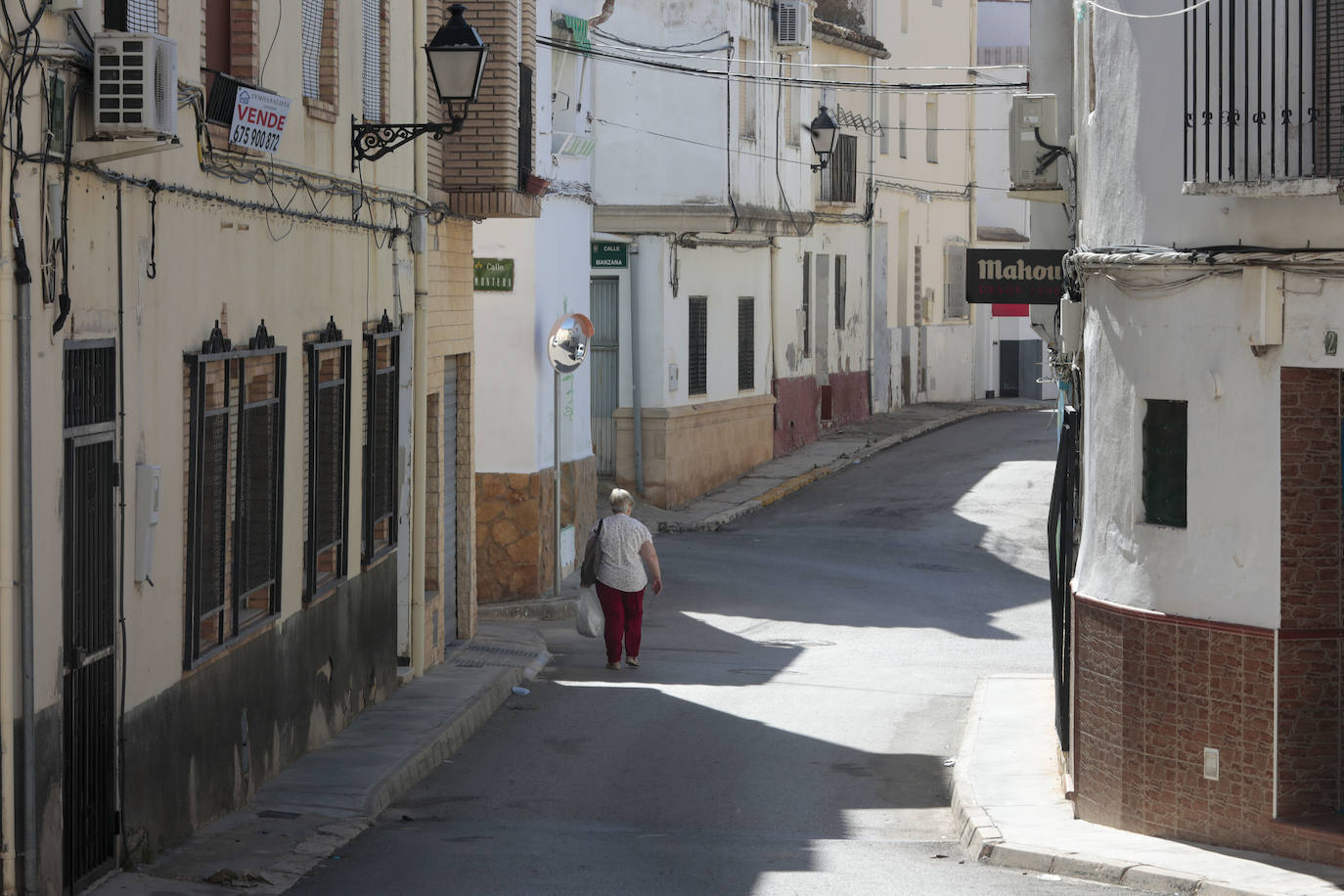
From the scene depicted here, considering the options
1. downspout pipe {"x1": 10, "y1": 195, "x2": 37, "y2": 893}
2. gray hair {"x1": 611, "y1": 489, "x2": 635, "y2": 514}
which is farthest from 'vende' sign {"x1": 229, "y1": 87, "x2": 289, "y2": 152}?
gray hair {"x1": 611, "y1": 489, "x2": 635, "y2": 514}

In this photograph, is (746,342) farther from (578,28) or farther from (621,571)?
(621,571)

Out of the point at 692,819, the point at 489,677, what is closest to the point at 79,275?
the point at 692,819

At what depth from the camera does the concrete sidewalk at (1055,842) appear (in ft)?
29.9

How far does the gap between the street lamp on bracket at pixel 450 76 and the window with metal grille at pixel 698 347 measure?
54.8 ft

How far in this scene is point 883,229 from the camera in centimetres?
4144

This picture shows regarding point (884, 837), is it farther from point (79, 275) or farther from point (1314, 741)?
point (79, 275)

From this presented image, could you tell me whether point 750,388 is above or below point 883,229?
below

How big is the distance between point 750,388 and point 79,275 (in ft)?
83.3

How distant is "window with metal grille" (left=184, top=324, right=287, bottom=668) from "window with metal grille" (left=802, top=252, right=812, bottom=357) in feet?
83.4

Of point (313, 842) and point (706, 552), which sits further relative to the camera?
point (706, 552)

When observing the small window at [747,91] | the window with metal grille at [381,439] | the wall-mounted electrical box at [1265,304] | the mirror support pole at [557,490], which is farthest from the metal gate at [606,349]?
the wall-mounted electrical box at [1265,304]

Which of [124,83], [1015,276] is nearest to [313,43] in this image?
[124,83]

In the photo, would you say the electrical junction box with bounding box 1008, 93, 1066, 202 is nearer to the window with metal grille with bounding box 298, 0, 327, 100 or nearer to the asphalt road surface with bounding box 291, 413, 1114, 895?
the asphalt road surface with bounding box 291, 413, 1114, 895

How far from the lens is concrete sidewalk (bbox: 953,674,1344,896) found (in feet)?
29.9
